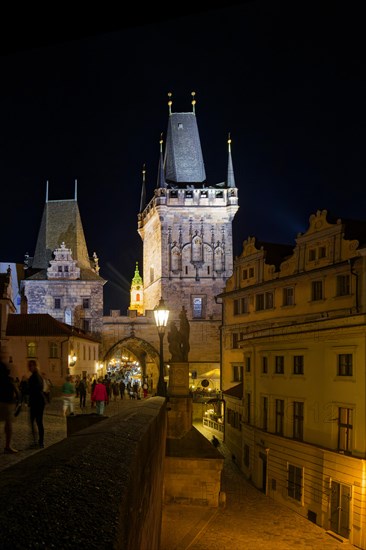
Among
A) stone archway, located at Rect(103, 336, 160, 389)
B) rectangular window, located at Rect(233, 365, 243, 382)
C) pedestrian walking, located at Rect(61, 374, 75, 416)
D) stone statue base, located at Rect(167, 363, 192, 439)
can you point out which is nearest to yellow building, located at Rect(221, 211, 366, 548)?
rectangular window, located at Rect(233, 365, 243, 382)

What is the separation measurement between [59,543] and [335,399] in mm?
22614

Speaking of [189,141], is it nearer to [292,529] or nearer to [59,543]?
[292,529]

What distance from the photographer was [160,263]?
62500mm

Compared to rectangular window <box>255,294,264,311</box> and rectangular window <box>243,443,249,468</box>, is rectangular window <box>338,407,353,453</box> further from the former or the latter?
rectangular window <box>255,294,264,311</box>

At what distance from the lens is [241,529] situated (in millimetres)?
19500

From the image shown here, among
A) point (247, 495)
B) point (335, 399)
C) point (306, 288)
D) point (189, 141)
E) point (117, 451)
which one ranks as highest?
point (189, 141)

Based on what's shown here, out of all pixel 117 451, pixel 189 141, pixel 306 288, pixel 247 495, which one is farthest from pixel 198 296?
pixel 117 451

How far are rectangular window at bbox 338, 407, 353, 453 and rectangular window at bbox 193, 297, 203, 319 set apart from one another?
38.1 m

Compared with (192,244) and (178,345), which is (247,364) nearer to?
(178,345)

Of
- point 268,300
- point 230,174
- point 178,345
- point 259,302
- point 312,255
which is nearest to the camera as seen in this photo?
point 178,345

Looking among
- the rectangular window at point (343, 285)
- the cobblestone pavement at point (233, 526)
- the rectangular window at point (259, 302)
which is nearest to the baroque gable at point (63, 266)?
the rectangular window at point (259, 302)

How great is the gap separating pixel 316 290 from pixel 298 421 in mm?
9449

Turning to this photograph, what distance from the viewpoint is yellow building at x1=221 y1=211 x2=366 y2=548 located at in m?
22.2

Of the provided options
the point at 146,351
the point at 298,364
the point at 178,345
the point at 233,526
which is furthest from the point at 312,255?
the point at 146,351
